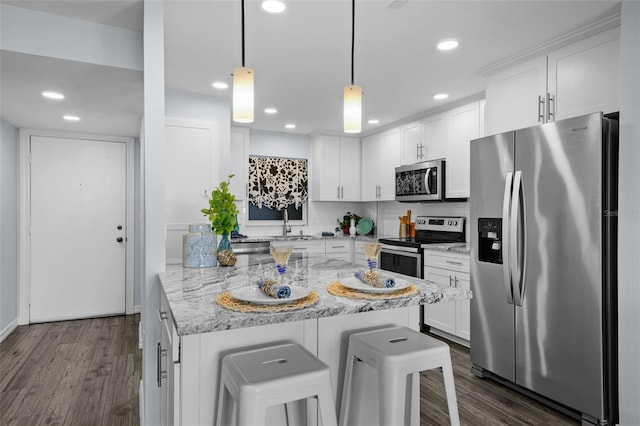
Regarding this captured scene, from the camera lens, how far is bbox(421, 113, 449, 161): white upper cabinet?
4.15m

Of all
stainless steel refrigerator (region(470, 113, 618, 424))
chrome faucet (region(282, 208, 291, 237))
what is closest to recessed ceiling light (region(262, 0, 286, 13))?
stainless steel refrigerator (region(470, 113, 618, 424))

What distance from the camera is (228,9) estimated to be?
89.1 inches

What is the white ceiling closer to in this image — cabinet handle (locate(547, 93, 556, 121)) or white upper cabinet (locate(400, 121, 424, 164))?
cabinet handle (locate(547, 93, 556, 121))

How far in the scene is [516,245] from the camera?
258cm

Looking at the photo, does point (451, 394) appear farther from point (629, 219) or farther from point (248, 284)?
point (629, 219)

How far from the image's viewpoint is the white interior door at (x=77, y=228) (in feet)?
14.4

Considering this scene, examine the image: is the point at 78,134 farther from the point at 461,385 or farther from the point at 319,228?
the point at 461,385

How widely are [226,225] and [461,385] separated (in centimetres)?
204

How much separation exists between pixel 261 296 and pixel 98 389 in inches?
85.0

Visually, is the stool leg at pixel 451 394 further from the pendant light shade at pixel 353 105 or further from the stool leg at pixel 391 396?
the pendant light shade at pixel 353 105

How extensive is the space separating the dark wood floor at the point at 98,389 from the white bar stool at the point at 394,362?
1.03m

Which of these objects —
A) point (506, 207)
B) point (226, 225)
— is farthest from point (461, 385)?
point (226, 225)

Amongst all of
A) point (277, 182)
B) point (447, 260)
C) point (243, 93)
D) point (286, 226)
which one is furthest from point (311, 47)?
point (286, 226)

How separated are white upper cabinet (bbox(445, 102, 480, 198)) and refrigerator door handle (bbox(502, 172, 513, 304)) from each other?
3.95ft
